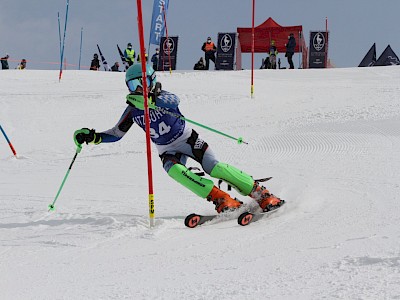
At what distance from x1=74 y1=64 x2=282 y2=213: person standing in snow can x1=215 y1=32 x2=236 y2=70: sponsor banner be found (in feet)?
64.0

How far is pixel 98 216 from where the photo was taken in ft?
15.8

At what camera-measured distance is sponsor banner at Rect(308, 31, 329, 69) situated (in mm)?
23425

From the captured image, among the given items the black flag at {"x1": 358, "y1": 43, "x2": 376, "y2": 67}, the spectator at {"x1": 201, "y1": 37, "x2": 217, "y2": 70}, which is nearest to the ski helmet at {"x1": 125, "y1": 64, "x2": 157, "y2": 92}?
the spectator at {"x1": 201, "y1": 37, "x2": 217, "y2": 70}

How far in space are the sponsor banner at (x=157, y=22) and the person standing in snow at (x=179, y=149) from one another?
1391 centimetres

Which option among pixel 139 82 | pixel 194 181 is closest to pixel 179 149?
pixel 194 181

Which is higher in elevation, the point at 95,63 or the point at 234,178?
the point at 95,63

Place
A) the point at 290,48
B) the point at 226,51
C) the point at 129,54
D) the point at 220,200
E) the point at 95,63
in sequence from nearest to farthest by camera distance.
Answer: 1. the point at 220,200
2. the point at 129,54
3. the point at 290,48
4. the point at 226,51
5. the point at 95,63

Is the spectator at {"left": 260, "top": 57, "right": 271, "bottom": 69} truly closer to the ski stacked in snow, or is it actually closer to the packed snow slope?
the packed snow slope

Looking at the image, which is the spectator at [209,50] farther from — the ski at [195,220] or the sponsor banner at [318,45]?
the ski at [195,220]

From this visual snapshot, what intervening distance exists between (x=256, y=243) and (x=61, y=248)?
135cm

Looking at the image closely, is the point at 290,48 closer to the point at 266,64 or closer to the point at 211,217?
the point at 266,64

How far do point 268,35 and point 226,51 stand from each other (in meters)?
2.26

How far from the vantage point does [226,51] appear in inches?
944

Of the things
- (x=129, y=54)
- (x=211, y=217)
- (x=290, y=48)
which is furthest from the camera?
(x=290, y=48)
